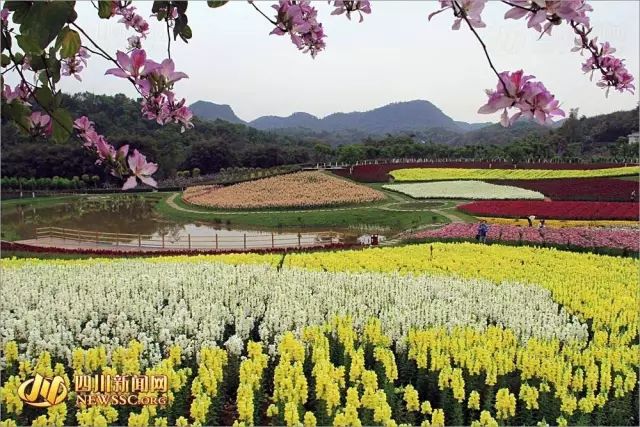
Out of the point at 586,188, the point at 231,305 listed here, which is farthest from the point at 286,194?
the point at 231,305

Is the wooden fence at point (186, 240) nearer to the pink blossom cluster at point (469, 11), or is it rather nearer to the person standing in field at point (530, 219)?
the person standing in field at point (530, 219)

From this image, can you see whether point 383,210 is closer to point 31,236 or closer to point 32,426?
point 31,236

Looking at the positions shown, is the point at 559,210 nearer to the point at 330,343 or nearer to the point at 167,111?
the point at 330,343

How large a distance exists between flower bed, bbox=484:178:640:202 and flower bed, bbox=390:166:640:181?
4175mm

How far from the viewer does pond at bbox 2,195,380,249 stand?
66.1 ft

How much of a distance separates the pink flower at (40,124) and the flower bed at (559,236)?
45.2ft

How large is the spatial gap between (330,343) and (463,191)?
27806mm

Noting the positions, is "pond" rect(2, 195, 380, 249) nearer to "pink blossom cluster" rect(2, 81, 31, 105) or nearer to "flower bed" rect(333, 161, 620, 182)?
"flower bed" rect(333, 161, 620, 182)

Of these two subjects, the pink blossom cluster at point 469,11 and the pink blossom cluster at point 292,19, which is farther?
the pink blossom cluster at point 292,19

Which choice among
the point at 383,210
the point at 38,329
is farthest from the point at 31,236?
the point at 38,329

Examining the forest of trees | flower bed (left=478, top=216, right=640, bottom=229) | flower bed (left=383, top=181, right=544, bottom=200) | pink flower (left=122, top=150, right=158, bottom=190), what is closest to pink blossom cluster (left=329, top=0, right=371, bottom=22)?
pink flower (left=122, top=150, right=158, bottom=190)

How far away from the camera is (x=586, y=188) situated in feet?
92.8

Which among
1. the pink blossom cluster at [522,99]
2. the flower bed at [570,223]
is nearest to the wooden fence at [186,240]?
the flower bed at [570,223]

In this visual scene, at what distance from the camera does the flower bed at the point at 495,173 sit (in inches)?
1373
